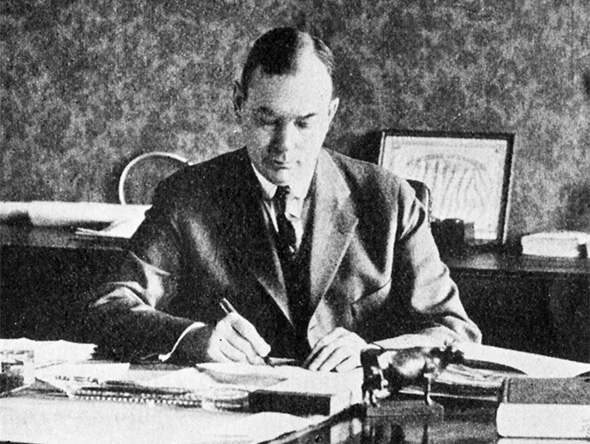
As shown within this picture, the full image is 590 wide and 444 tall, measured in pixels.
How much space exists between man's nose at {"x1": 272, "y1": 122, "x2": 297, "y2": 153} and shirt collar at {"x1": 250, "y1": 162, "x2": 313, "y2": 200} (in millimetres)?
77

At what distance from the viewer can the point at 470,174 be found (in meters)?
2.56

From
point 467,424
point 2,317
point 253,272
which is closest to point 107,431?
point 467,424

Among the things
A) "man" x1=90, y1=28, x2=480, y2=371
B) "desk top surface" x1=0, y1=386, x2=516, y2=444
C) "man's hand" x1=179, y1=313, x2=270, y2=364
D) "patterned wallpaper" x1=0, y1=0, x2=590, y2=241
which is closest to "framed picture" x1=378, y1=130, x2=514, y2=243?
"patterned wallpaper" x1=0, y1=0, x2=590, y2=241

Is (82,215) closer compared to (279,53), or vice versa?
(279,53)

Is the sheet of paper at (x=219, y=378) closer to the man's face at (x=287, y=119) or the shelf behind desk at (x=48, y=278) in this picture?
the man's face at (x=287, y=119)

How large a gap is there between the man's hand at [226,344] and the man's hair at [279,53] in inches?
19.7

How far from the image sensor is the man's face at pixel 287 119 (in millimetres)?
1873

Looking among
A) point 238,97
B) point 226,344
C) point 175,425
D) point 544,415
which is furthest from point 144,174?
point 544,415

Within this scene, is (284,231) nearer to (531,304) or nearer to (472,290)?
(472,290)

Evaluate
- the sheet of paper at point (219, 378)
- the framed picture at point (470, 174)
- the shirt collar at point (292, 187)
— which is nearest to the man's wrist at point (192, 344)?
the sheet of paper at point (219, 378)

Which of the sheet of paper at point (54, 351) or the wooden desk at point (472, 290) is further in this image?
the wooden desk at point (472, 290)

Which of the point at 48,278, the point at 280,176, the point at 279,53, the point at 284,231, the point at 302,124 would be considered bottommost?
the point at 48,278

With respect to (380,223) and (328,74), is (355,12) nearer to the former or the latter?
(328,74)

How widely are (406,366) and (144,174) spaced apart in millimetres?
1535
